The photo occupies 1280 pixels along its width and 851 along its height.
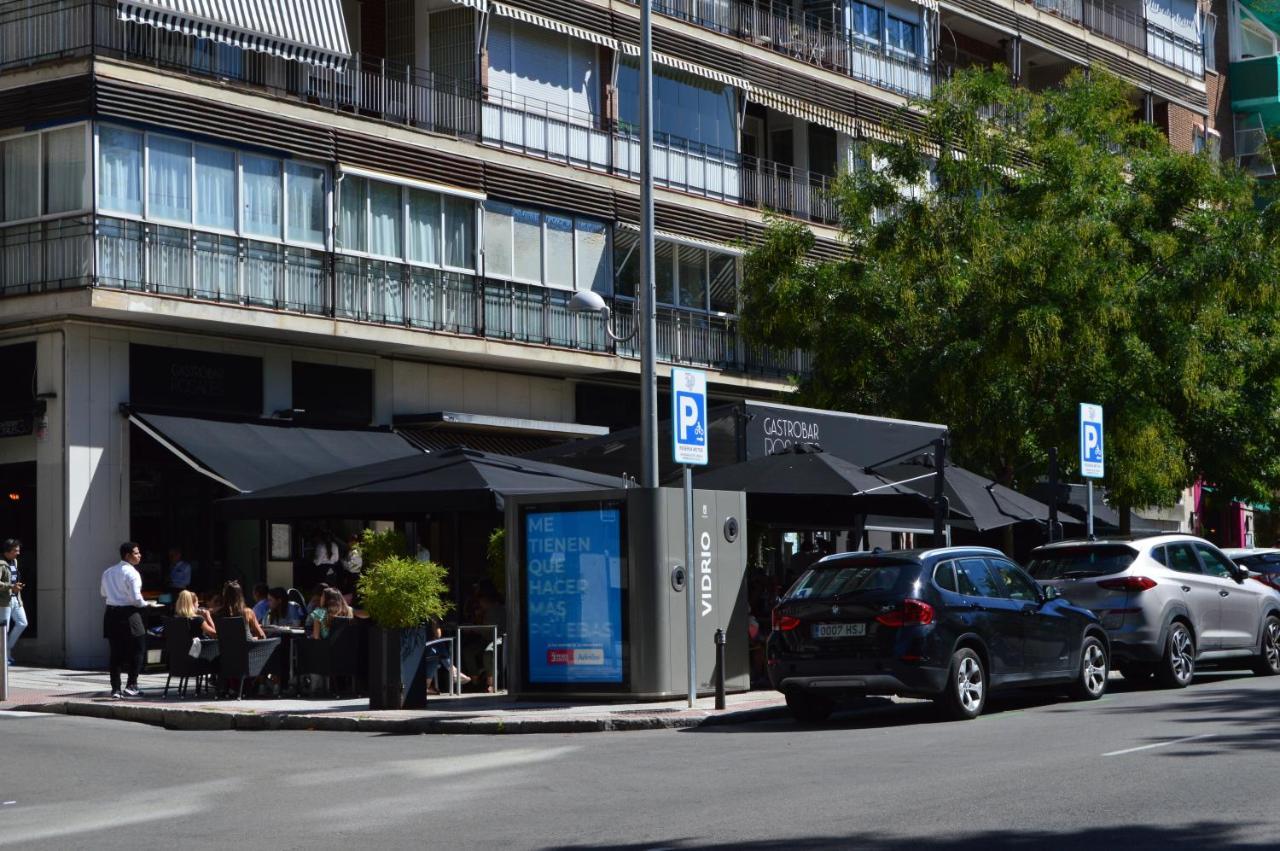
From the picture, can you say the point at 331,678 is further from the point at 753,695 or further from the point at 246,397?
the point at 246,397

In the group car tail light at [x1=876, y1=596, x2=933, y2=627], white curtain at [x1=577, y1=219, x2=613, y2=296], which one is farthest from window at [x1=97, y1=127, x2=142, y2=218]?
car tail light at [x1=876, y1=596, x2=933, y2=627]

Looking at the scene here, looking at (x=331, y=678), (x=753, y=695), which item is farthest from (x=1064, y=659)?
(x=331, y=678)

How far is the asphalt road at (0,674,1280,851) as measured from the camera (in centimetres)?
957

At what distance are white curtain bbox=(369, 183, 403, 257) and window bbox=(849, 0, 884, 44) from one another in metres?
13.7

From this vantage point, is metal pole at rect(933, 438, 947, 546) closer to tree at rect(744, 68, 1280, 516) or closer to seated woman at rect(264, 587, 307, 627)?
tree at rect(744, 68, 1280, 516)

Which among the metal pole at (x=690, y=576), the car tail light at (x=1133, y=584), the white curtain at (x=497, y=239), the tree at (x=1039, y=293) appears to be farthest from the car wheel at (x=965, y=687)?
the white curtain at (x=497, y=239)

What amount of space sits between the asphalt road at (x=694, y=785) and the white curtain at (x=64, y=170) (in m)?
10.6

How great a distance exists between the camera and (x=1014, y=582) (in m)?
17.7

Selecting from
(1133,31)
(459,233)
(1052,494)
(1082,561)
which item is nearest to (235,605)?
(1082,561)

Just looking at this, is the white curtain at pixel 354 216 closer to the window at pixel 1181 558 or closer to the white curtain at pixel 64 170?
the white curtain at pixel 64 170

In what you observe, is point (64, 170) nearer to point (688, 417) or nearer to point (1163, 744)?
point (688, 417)

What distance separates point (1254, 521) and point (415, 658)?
40393 mm

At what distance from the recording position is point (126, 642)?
67.2ft

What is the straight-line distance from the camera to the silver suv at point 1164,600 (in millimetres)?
19344
